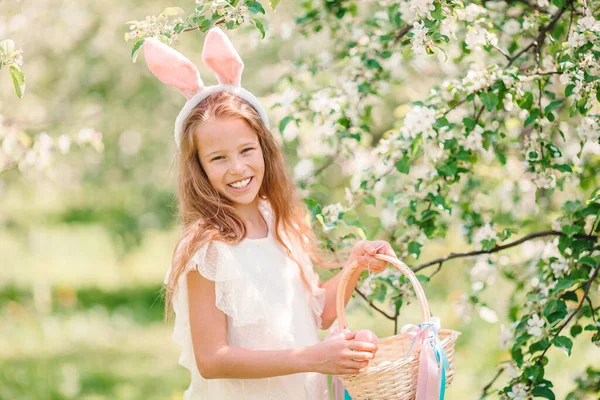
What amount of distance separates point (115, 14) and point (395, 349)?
3748mm

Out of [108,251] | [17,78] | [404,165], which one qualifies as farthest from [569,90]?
[108,251]

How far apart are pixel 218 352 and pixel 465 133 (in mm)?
979

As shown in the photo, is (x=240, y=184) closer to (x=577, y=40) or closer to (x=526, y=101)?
(x=526, y=101)

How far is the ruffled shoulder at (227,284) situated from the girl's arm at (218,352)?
26 millimetres

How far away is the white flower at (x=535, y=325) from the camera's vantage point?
A: 2.09 m

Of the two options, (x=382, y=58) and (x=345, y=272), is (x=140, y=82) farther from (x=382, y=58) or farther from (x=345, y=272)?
(x=345, y=272)

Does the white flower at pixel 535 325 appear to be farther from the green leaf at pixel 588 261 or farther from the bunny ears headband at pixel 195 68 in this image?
the bunny ears headband at pixel 195 68

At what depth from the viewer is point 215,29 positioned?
2.03m

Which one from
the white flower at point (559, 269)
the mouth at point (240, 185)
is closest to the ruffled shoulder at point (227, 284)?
the mouth at point (240, 185)

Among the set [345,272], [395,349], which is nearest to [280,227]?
[345,272]

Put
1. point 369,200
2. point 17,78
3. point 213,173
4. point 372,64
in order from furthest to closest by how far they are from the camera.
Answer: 1. point 372,64
2. point 369,200
3. point 213,173
4. point 17,78

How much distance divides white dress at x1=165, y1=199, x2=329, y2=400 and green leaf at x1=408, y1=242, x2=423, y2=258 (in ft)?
1.16

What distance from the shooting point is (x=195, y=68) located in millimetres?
2121

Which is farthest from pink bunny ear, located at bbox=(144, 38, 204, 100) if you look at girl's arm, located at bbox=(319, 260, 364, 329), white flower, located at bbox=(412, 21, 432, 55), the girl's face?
girl's arm, located at bbox=(319, 260, 364, 329)
